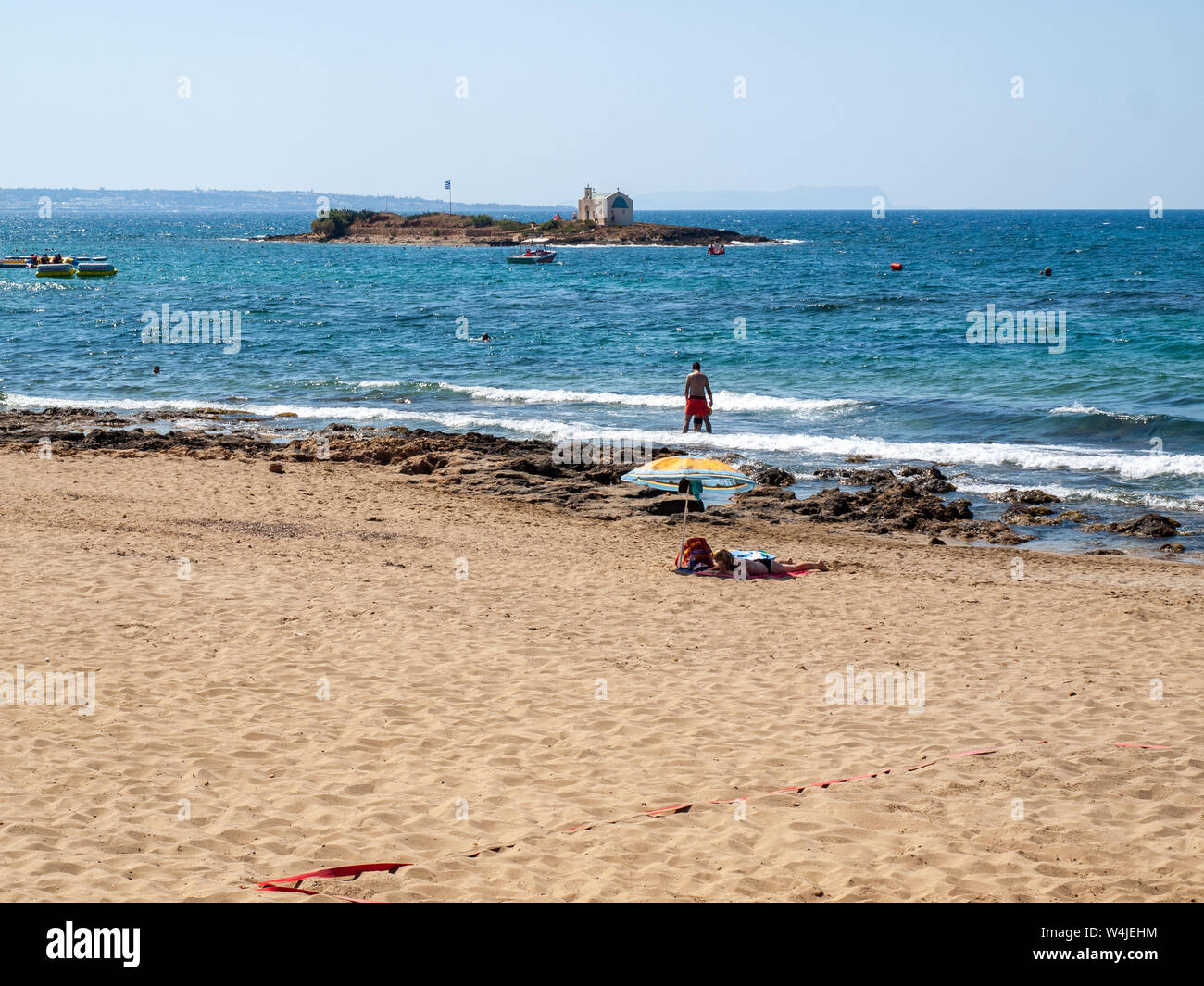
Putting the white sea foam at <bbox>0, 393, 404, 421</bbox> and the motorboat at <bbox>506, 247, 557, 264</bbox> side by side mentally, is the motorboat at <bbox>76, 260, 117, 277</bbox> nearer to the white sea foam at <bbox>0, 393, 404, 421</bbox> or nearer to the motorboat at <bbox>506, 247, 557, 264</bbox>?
the motorboat at <bbox>506, 247, 557, 264</bbox>

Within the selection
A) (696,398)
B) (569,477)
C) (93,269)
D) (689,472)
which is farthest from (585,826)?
(93,269)

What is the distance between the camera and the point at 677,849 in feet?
19.1

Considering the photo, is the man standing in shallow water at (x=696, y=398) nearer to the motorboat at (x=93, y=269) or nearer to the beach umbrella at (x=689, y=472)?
the beach umbrella at (x=689, y=472)

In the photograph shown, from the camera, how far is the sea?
21344 mm

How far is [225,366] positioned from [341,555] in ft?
77.3

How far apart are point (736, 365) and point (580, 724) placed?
88.1 ft

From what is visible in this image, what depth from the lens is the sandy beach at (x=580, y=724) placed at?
220 inches

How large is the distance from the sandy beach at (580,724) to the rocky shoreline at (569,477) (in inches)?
84.7

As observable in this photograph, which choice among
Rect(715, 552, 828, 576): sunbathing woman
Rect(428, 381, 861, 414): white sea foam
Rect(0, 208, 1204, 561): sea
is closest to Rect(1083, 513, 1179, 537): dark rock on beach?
Rect(0, 208, 1204, 561): sea

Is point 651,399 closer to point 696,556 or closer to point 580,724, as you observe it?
point 696,556

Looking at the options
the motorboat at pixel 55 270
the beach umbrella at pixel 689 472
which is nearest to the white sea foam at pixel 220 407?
the beach umbrella at pixel 689 472

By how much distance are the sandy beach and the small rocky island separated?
380ft
